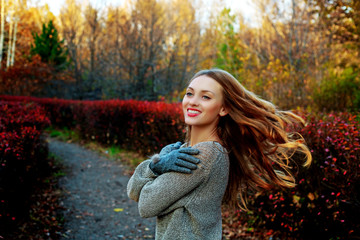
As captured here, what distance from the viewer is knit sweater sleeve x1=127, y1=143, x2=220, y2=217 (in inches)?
61.2

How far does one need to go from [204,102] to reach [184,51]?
16.3 metres

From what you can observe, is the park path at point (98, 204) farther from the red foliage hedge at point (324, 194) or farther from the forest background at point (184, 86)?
the red foliage hedge at point (324, 194)

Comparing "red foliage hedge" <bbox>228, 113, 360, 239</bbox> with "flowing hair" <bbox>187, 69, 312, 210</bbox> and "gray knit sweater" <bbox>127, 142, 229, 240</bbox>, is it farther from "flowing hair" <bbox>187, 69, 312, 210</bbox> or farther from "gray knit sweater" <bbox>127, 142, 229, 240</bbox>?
"gray knit sweater" <bbox>127, 142, 229, 240</bbox>

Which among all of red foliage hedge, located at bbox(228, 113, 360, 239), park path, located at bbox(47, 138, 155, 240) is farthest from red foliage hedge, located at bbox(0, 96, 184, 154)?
red foliage hedge, located at bbox(228, 113, 360, 239)

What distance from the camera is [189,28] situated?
60.3 feet

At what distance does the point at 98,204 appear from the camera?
5.54 m

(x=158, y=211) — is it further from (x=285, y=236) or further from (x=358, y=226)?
(x=285, y=236)

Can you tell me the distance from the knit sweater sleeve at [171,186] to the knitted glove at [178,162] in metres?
0.03

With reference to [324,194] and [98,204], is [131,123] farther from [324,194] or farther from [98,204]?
[324,194]

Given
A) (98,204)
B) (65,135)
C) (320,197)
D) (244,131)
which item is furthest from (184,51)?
(244,131)

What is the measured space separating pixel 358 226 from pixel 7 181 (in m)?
4.07

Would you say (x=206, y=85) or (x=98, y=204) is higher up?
(x=206, y=85)

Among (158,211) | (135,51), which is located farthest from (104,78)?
(158,211)

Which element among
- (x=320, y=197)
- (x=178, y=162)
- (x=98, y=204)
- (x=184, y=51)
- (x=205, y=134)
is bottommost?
(x=98, y=204)
